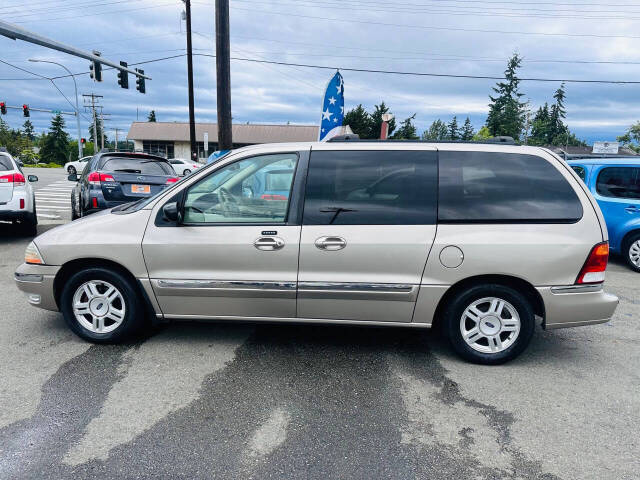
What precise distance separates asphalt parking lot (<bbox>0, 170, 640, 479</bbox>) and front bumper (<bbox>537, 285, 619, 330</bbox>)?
0.44 m

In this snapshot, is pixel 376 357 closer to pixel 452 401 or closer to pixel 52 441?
pixel 452 401

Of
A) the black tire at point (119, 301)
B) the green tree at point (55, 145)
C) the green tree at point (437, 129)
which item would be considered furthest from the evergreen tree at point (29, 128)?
the black tire at point (119, 301)

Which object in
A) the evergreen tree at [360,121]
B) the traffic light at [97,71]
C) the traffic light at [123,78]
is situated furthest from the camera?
the evergreen tree at [360,121]

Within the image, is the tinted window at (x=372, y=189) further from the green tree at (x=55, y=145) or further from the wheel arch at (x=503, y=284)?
the green tree at (x=55, y=145)

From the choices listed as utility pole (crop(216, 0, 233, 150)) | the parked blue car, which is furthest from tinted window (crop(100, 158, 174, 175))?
the parked blue car

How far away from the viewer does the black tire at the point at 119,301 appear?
12.8 ft

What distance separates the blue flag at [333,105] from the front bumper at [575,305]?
15.0ft

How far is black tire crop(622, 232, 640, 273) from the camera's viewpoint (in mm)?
7402

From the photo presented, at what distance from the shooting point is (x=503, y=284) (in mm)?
3629

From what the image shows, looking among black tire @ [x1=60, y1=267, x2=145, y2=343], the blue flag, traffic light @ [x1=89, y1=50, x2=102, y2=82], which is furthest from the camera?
traffic light @ [x1=89, y1=50, x2=102, y2=82]

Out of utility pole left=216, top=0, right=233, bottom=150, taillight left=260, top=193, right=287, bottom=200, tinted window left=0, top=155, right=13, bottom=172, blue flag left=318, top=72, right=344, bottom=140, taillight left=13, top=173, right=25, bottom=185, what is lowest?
taillight left=13, top=173, right=25, bottom=185

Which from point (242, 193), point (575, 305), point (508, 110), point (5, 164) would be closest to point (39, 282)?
point (242, 193)

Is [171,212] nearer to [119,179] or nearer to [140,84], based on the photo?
[119,179]

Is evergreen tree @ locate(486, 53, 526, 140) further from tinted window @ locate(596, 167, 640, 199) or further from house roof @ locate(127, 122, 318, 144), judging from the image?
tinted window @ locate(596, 167, 640, 199)
